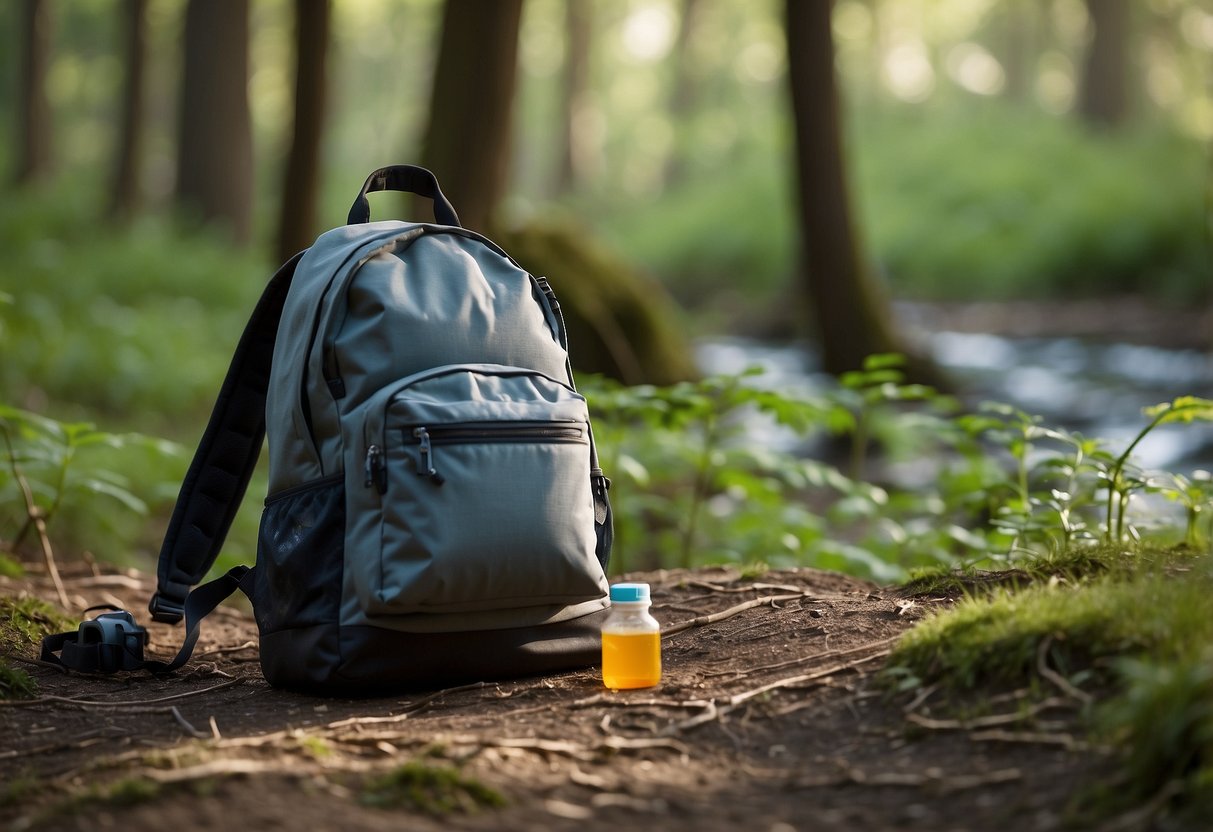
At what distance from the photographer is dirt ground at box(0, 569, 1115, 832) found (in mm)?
1971

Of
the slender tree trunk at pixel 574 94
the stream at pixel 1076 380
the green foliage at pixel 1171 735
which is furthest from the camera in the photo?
the slender tree trunk at pixel 574 94

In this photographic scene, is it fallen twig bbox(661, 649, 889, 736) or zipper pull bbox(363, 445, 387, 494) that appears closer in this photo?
fallen twig bbox(661, 649, 889, 736)

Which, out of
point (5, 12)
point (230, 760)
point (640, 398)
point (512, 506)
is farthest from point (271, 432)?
point (5, 12)

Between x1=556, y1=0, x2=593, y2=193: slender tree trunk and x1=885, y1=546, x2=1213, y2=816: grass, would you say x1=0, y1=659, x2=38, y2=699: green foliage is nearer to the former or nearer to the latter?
→ x1=885, y1=546, x2=1213, y2=816: grass

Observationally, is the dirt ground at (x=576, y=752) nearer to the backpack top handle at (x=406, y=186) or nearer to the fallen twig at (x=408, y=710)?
the fallen twig at (x=408, y=710)

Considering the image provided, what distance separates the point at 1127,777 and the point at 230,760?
156cm

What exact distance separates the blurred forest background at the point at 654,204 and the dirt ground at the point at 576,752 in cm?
174

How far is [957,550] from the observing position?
5012 millimetres

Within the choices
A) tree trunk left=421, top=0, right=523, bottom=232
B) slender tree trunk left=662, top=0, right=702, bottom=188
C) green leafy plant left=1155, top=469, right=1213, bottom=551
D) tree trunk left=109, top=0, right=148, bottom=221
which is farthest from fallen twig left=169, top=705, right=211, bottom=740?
slender tree trunk left=662, top=0, right=702, bottom=188

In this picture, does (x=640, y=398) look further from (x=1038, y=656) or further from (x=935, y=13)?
(x=935, y=13)

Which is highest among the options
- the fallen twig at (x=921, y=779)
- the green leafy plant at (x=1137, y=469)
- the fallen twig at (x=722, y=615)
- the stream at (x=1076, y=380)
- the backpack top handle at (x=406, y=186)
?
the backpack top handle at (x=406, y=186)

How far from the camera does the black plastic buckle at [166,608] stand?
330cm

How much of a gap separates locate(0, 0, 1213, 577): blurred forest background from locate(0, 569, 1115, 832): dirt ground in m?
1.74

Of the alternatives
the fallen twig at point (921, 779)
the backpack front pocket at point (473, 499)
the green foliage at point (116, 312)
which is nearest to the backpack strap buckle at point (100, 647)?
the backpack front pocket at point (473, 499)
